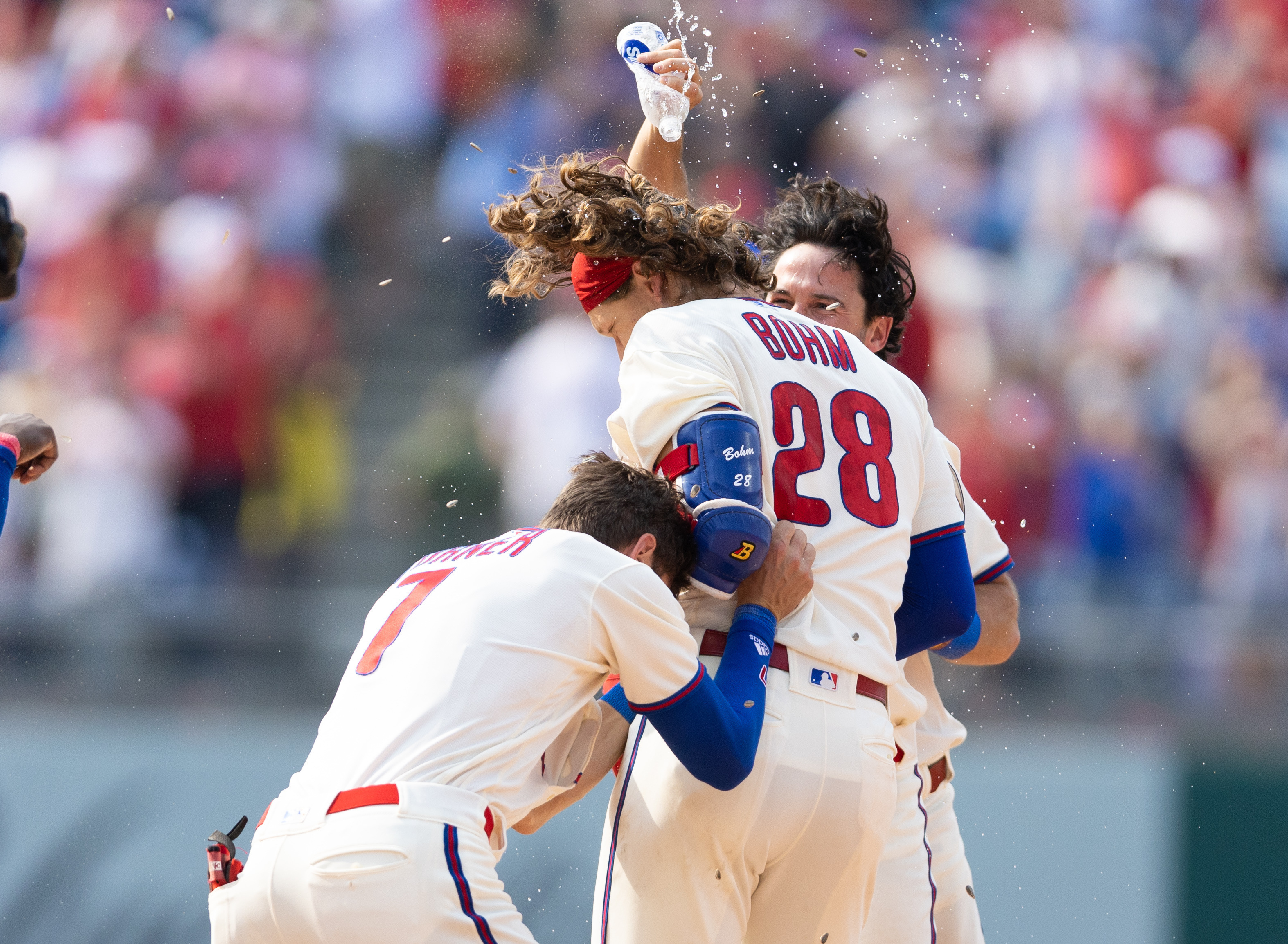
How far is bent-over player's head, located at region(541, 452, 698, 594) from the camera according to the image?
276 cm

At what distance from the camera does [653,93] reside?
12.8ft

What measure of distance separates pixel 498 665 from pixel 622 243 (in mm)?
1112

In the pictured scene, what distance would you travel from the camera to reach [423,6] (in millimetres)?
8688

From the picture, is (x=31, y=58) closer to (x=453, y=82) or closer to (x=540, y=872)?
(x=453, y=82)

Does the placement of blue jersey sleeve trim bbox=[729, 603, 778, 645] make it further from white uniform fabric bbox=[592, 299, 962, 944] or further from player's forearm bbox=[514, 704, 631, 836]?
player's forearm bbox=[514, 704, 631, 836]

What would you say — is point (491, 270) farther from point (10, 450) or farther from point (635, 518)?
point (635, 518)

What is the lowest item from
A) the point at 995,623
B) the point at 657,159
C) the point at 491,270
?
the point at 995,623

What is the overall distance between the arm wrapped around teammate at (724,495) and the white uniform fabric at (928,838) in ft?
2.38

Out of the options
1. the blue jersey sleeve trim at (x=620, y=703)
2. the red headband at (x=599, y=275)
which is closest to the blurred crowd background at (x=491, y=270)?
the red headband at (x=599, y=275)

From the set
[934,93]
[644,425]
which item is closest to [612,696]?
[644,425]

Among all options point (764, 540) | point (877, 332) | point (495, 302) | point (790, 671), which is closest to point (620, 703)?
point (790, 671)

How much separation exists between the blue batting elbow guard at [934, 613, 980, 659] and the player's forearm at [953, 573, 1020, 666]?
0.22 ft

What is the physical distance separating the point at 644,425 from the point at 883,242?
145 centimetres

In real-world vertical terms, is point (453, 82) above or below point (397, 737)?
above
